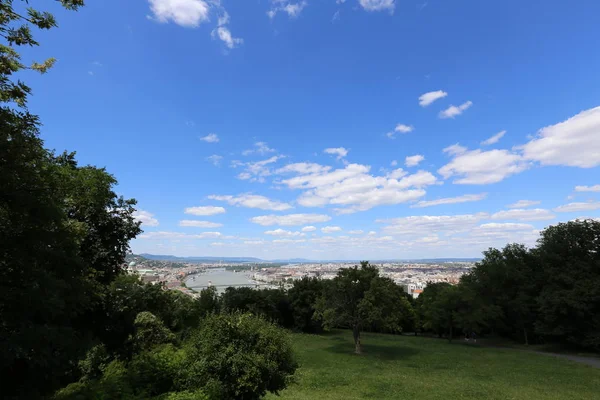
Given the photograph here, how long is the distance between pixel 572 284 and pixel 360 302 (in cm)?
2475

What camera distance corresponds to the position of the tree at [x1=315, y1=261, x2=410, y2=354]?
32.4 m

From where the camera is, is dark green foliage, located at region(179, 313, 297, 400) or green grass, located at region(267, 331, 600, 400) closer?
dark green foliage, located at region(179, 313, 297, 400)

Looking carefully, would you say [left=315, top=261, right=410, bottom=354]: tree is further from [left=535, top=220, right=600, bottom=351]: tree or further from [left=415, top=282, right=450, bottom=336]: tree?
[left=535, top=220, right=600, bottom=351]: tree

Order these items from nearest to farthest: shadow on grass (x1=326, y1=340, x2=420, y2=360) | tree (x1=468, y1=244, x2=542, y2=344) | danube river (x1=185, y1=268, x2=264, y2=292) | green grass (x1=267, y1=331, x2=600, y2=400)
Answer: green grass (x1=267, y1=331, x2=600, y2=400) → shadow on grass (x1=326, y1=340, x2=420, y2=360) → tree (x1=468, y1=244, x2=542, y2=344) → danube river (x1=185, y1=268, x2=264, y2=292)

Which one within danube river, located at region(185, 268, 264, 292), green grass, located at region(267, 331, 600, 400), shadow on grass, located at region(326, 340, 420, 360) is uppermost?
danube river, located at region(185, 268, 264, 292)

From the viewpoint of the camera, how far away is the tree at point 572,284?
34.4m

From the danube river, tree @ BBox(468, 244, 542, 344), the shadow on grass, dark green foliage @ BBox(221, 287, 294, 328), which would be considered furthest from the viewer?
the danube river

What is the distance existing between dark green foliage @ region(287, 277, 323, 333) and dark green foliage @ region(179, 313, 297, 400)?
129ft

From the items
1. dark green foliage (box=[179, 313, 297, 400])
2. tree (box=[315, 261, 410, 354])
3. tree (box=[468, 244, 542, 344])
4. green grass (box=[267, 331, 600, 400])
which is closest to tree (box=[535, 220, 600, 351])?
tree (box=[468, 244, 542, 344])

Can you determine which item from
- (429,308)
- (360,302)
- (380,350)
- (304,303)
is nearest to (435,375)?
(360,302)

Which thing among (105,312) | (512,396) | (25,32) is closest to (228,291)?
(105,312)

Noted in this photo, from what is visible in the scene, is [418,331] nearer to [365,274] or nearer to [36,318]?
[365,274]

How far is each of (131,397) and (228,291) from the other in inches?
1625

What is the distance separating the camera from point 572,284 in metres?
36.0
